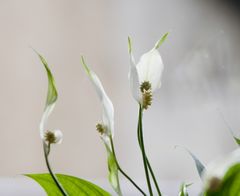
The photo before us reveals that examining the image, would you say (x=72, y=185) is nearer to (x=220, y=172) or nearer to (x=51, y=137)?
(x=51, y=137)

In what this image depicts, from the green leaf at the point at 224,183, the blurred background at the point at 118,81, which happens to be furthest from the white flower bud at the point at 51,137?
the blurred background at the point at 118,81

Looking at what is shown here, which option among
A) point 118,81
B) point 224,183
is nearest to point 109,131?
point 224,183

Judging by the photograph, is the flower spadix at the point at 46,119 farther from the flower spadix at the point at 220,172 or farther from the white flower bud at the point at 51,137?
the flower spadix at the point at 220,172

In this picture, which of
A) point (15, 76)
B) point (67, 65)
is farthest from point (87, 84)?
point (15, 76)

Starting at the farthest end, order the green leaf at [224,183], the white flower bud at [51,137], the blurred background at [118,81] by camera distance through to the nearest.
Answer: the blurred background at [118,81] → the white flower bud at [51,137] → the green leaf at [224,183]

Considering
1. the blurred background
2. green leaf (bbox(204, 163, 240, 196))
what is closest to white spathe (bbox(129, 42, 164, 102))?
green leaf (bbox(204, 163, 240, 196))

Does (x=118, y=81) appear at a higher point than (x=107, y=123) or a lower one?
higher

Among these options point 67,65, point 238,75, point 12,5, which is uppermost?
point 12,5

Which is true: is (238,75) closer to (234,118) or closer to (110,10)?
(234,118)
